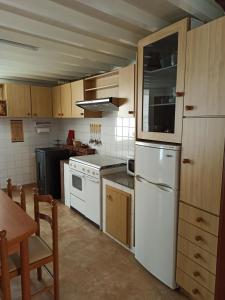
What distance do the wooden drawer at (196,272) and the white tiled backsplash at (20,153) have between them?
154 inches

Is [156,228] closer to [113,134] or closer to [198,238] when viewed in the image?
[198,238]

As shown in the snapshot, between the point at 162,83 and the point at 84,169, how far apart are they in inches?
65.3

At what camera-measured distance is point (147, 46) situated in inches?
80.3

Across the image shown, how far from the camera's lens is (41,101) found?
14.4 ft

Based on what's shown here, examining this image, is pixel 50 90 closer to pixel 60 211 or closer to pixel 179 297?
pixel 60 211

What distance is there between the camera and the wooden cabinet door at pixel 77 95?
3574 millimetres

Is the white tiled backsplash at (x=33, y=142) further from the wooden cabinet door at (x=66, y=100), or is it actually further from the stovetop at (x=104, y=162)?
the wooden cabinet door at (x=66, y=100)

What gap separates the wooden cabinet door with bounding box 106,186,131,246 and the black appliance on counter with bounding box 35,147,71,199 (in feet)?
5.49

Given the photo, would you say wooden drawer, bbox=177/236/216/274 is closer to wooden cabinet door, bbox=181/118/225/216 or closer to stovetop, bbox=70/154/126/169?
wooden cabinet door, bbox=181/118/225/216

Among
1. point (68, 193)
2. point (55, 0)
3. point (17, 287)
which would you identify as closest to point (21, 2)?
point (55, 0)

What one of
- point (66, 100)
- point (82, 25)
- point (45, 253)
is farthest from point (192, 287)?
point (66, 100)

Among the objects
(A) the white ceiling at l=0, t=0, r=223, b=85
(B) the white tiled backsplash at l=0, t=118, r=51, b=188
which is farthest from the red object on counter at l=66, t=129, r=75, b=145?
(A) the white ceiling at l=0, t=0, r=223, b=85

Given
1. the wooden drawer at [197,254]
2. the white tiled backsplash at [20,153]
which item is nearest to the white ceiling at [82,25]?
the wooden drawer at [197,254]

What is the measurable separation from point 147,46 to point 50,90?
2912mm
